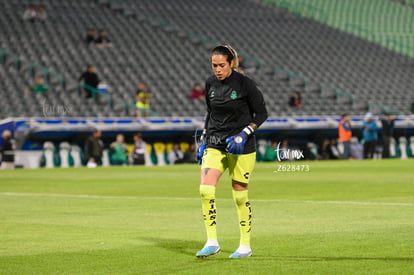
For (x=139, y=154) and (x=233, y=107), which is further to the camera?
(x=139, y=154)

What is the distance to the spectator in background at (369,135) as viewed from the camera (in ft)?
126

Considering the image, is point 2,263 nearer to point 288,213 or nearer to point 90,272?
point 90,272

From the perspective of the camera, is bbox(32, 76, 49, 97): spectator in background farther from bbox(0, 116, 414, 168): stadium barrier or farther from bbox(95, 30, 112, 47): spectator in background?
bbox(95, 30, 112, 47): spectator in background

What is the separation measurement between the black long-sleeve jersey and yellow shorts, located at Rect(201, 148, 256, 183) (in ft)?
0.21

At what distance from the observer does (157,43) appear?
47000 mm

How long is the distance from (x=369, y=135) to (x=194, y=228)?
27.7m

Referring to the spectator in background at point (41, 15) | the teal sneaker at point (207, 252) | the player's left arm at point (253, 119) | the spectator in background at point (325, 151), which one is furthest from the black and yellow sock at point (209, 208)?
the spectator in background at point (41, 15)

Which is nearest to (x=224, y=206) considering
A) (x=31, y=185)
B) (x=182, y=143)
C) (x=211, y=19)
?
(x=31, y=185)

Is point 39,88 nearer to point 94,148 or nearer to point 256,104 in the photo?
point 94,148

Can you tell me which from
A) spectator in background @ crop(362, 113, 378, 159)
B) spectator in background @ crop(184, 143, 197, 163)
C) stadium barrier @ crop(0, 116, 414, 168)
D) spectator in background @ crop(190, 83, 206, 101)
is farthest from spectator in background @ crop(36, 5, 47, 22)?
spectator in background @ crop(362, 113, 378, 159)

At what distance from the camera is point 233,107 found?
930cm

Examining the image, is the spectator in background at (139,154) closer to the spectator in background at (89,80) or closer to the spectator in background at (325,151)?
the spectator in background at (89,80)

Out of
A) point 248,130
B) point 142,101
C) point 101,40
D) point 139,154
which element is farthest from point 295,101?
point 248,130

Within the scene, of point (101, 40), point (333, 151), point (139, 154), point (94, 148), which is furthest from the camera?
point (101, 40)
